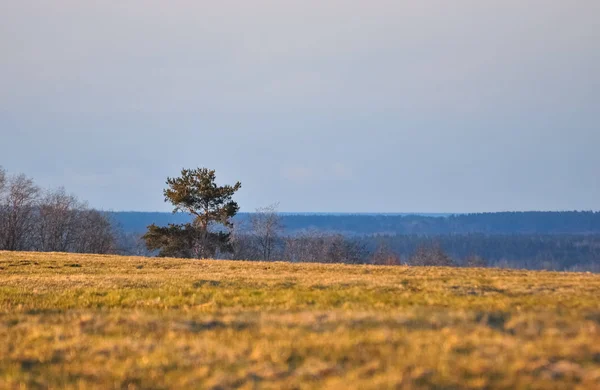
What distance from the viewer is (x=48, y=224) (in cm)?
8888

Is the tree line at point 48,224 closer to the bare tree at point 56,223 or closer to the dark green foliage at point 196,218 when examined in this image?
the bare tree at point 56,223

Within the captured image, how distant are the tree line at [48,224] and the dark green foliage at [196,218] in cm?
3501

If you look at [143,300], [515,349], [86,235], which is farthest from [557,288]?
[86,235]

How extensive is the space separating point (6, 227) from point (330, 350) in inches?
3367

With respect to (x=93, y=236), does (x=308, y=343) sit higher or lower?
lower

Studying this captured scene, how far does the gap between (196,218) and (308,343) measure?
163 feet

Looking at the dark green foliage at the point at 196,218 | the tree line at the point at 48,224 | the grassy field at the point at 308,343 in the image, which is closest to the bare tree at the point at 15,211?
the tree line at the point at 48,224

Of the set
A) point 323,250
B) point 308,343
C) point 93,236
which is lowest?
point 323,250

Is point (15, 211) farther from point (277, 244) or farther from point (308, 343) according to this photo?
point (308, 343)

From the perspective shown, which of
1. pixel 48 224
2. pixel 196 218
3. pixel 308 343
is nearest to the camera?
pixel 308 343

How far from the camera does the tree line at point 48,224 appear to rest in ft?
260

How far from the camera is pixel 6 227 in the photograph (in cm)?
8038

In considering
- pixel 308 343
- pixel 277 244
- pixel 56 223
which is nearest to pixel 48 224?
pixel 56 223

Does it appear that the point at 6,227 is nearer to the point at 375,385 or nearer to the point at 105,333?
the point at 105,333
